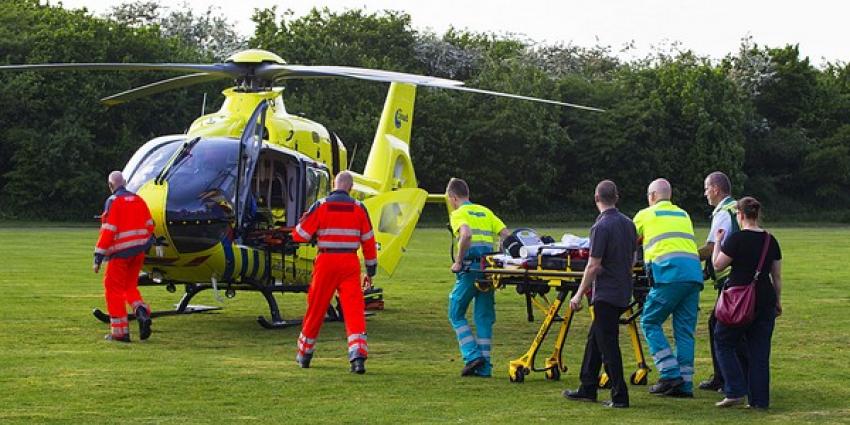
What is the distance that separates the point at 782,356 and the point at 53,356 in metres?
7.29

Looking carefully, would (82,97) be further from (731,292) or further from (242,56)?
(731,292)

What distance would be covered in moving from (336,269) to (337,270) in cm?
1

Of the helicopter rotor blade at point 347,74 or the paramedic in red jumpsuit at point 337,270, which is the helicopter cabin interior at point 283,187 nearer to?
the helicopter rotor blade at point 347,74

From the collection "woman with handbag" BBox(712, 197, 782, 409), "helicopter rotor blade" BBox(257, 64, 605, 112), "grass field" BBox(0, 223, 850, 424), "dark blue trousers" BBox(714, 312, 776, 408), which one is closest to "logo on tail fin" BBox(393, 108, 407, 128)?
"grass field" BBox(0, 223, 850, 424)

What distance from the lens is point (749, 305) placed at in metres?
10.3

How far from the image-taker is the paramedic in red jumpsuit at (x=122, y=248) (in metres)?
14.4

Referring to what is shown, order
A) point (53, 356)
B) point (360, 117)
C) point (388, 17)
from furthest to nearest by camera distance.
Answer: point (388, 17)
point (360, 117)
point (53, 356)

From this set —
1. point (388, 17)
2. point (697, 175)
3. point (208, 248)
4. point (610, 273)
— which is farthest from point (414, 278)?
point (388, 17)

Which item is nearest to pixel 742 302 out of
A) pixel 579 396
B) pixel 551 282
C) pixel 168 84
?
pixel 579 396

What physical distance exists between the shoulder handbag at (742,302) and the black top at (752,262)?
1.2 inches

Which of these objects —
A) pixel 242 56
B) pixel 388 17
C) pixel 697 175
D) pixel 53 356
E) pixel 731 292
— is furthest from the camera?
pixel 388 17

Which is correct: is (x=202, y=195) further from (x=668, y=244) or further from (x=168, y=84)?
(x=668, y=244)

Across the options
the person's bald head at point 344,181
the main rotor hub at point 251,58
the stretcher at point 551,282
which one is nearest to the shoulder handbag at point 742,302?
the stretcher at point 551,282

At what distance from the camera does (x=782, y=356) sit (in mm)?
13938
